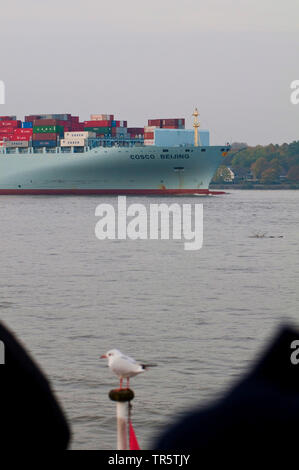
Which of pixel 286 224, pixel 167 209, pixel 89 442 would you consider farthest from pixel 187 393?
pixel 167 209

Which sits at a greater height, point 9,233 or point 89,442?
point 9,233

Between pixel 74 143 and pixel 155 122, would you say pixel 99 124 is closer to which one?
pixel 74 143

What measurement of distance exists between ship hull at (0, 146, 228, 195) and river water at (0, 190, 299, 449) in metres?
44.7

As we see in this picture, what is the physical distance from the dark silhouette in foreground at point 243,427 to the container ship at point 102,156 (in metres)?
79.7

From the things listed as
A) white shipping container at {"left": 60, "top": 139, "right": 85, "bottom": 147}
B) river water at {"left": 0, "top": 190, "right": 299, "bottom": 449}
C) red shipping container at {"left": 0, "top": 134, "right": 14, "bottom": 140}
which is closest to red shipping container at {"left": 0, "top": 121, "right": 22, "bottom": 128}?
red shipping container at {"left": 0, "top": 134, "right": 14, "bottom": 140}

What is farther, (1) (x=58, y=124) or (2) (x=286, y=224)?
(1) (x=58, y=124)

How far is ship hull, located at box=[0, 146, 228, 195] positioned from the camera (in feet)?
275

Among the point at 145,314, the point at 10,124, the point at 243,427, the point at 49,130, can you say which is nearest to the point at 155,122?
the point at 49,130

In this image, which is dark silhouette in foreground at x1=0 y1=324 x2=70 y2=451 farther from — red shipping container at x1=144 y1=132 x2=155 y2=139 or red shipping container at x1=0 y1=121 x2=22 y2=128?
red shipping container at x1=0 y1=121 x2=22 y2=128

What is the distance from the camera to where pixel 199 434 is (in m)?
3.82

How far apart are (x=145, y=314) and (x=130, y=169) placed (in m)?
66.9
